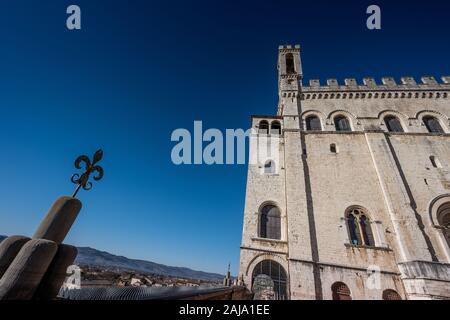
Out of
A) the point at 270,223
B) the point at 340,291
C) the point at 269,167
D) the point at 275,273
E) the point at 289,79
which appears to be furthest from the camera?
the point at 289,79

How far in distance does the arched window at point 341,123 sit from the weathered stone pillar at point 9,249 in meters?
18.1

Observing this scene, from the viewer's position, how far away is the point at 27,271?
182cm

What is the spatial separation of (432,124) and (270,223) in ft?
50.9

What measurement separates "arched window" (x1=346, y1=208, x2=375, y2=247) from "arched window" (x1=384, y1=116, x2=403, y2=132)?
8355 millimetres

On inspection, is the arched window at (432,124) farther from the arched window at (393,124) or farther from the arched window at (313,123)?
the arched window at (313,123)

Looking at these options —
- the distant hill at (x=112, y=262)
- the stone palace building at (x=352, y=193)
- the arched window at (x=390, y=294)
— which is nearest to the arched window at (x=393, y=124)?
the stone palace building at (x=352, y=193)

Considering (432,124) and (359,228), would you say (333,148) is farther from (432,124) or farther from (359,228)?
(432,124)

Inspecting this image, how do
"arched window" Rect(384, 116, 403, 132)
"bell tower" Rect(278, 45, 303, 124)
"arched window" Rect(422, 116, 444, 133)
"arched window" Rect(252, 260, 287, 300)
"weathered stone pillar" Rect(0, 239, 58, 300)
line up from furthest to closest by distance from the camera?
"bell tower" Rect(278, 45, 303, 124) → "arched window" Rect(384, 116, 403, 132) → "arched window" Rect(422, 116, 444, 133) → "arched window" Rect(252, 260, 287, 300) → "weathered stone pillar" Rect(0, 239, 58, 300)

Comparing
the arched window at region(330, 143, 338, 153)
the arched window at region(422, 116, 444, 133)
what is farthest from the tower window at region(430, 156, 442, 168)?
the arched window at region(330, 143, 338, 153)

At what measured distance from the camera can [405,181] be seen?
12453 mm

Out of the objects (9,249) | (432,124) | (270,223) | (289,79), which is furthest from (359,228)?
(9,249)

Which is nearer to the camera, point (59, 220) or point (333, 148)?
point (59, 220)

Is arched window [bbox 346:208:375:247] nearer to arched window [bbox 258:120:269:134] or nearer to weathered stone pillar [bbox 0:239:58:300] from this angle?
arched window [bbox 258:120:269:134]

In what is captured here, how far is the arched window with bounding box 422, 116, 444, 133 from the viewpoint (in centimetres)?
1492
